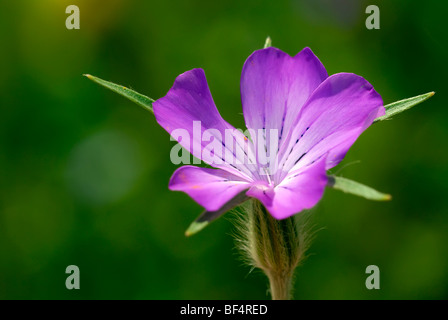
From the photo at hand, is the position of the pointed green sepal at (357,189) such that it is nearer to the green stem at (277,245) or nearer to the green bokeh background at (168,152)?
the green stem at (277,245)

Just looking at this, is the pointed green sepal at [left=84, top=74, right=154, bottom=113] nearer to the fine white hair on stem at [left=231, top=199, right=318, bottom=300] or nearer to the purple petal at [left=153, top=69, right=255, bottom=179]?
the purple petal at [left=153, top=69, right=255, bottom=179]

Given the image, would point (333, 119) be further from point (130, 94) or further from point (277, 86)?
point (130, 94)

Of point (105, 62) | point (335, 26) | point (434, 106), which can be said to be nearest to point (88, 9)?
point (105, 62)

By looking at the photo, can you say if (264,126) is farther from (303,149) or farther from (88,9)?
(88,9)

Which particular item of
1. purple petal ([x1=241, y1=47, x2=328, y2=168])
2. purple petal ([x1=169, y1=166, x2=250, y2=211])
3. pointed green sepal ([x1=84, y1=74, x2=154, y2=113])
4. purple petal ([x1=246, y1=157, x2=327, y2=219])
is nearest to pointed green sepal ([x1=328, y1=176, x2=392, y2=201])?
purple petal ([x1=246, y1=157, x2=327, y2=219])

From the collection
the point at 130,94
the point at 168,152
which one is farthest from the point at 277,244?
the point at 168,152

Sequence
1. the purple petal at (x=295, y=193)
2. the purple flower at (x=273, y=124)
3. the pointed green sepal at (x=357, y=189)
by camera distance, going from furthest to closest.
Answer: the purple flower at (x=273, y=124)
the purple petal at (x=295, y=193)
the pointed green sepal at (x=357, y=189)

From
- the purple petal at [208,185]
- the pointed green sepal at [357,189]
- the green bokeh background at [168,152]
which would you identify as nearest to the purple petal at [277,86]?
the purple petal at [208,185]
